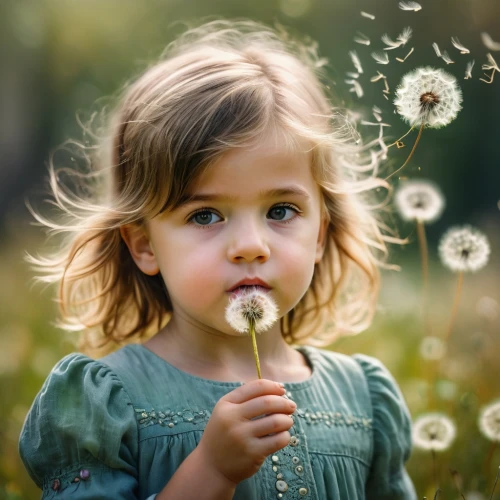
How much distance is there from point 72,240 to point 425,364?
1611 millimetres

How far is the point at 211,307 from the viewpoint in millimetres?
1661

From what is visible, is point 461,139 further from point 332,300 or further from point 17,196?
point 332,300

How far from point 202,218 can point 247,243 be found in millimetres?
151

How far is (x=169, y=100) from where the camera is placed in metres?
1.78

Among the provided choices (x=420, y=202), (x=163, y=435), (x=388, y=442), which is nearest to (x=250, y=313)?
(x=163, y=435)

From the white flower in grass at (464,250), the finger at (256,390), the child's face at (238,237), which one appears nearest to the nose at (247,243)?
the child's face at (238,237)

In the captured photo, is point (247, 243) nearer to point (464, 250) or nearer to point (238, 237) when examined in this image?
point (238, 237)

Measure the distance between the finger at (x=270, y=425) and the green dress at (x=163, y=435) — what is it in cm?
25

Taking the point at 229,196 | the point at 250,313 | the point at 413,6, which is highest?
the point at 413,6

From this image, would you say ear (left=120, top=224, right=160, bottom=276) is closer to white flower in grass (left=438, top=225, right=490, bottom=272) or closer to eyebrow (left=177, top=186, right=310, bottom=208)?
eyebrow (left=177, top=186, right=310, bottom=208)

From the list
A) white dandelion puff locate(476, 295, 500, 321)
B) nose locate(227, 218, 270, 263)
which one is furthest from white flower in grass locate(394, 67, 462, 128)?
white dandelion puff locate(476, 295, 500, 321)

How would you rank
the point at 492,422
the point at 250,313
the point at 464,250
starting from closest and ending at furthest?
the point at 250,313 → the point at 492,422 → the point at 464,250

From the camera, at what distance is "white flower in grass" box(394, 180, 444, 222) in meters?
2.34

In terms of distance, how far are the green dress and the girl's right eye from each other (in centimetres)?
35
